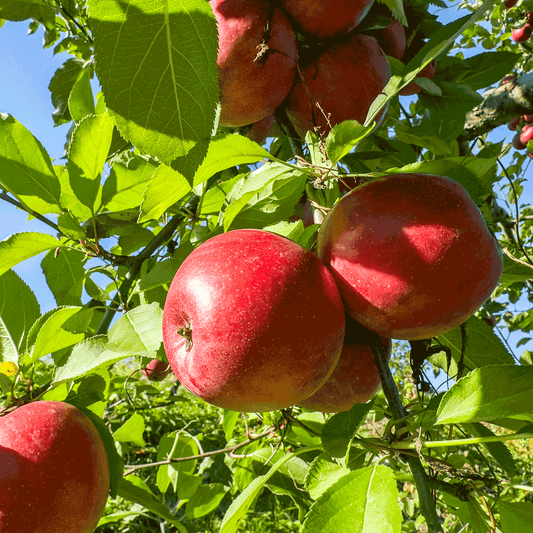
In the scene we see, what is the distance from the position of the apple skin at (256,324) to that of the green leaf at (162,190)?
119mm

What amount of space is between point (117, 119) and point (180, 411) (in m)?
4.05

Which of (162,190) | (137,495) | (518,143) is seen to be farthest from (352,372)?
(518,143)

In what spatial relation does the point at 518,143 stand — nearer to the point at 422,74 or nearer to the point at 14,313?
the point at 422,74

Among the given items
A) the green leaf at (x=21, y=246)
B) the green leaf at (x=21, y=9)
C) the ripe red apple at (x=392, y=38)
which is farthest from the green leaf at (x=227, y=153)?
the green leaf at (x=21, y=9)

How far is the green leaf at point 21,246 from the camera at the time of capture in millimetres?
894

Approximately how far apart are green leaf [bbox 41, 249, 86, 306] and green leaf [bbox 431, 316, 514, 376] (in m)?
Answer: 0.84

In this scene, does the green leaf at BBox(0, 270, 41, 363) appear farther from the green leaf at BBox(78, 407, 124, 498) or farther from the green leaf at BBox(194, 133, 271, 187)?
the green leaf at BBox(194, 133, 271, 187)

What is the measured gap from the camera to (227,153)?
72cm

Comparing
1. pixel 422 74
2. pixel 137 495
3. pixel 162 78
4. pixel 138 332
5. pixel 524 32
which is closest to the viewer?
pixel 162 78

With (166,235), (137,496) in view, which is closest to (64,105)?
(166,235)

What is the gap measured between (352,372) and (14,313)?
0.77m

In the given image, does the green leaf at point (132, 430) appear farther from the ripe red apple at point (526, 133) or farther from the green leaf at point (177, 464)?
the ripe red apple at point (526, 133)

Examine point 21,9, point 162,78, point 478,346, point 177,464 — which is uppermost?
point 21,9

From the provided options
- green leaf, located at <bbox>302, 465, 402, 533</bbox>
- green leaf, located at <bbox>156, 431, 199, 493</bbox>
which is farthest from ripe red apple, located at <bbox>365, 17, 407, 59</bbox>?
green leaf, located at <bbox>156, 431, 199, 493</bbox>
